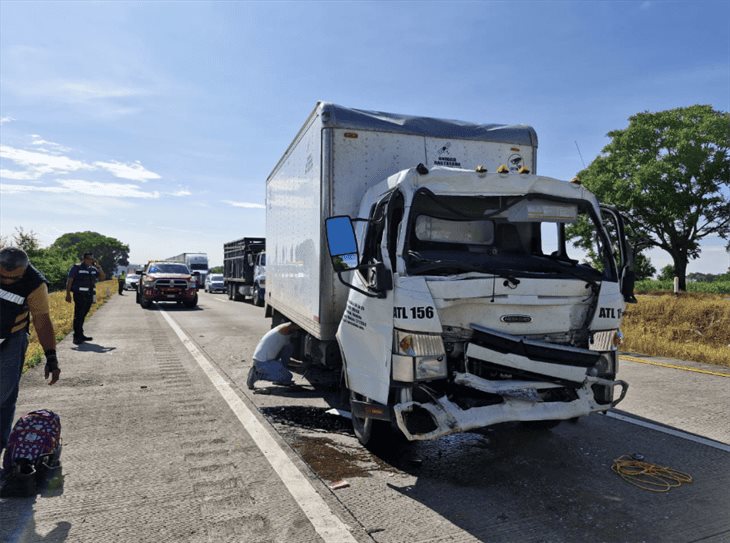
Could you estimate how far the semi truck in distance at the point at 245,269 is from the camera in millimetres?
25370

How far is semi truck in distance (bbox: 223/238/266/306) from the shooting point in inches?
999

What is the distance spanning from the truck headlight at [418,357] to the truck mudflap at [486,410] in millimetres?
164

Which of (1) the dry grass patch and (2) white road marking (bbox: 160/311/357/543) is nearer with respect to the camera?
(2) white road marking (bbox: 160/311/357/543)

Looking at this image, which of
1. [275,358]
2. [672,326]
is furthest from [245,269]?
[275,358]

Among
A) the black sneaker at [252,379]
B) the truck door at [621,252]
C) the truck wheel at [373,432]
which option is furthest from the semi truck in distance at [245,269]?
the truck door at [621,252]

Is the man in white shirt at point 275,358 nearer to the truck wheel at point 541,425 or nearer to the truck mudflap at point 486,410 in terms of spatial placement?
the truck wheel at point 541,425

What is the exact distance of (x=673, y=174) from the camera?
35.5 metres

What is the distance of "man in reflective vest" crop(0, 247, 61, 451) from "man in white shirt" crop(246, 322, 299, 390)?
3253mm

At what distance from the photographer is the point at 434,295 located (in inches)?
155

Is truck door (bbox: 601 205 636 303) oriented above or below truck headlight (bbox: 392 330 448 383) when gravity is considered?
above

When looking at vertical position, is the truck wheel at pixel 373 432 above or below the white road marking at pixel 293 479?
above

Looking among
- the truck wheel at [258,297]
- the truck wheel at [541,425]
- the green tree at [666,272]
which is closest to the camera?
the truck wheel at [541,425]

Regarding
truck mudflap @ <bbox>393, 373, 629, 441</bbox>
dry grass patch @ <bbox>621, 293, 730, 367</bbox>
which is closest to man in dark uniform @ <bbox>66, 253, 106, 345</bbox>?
truck mudflap @ <bbox>393, 373, 629, 441</bbox>

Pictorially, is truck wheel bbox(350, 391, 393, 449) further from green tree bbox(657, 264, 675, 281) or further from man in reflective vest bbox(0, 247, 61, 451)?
green tree bbox(657, 264, 675, 281)
